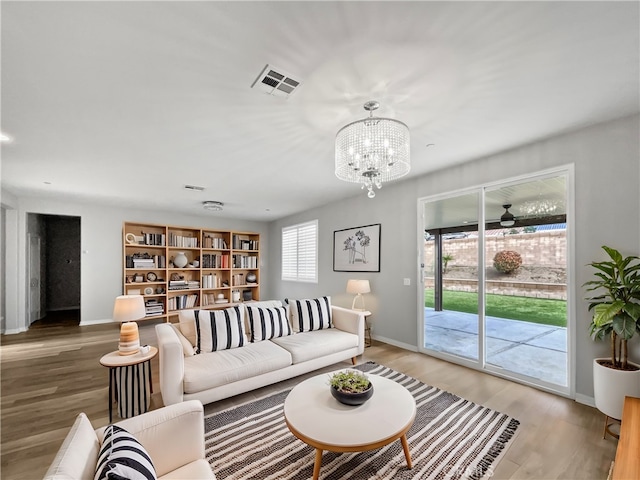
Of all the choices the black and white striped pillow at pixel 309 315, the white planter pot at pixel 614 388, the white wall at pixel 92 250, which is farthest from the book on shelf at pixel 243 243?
the white planter pot at pixel 614 388

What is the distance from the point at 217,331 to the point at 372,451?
5.91ft

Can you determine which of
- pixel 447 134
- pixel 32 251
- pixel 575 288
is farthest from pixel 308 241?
pixel 32 251

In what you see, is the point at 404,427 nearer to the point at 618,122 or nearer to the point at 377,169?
the point at 377,169

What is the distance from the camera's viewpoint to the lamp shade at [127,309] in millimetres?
2461

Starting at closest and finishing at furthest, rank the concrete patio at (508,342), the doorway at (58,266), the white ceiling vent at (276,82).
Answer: the white ceiling vent at (276,82) < the concrete patio at (508,342) < the doorway at (58,266)

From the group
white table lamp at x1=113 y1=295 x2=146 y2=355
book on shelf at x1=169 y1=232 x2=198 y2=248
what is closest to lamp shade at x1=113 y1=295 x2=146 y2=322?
white table lamp at x1=113 y1=295 x2=146 y2=355

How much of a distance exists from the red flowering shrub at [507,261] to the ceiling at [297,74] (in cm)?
121

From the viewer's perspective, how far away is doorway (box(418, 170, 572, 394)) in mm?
2875

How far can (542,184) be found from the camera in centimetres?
296

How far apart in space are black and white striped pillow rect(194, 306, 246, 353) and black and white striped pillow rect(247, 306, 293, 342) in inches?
8.0

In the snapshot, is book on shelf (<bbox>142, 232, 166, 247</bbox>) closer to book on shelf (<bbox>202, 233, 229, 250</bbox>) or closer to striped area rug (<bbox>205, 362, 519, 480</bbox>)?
book on shelf (<bbox>202, 233, 229, 250</bbox>)

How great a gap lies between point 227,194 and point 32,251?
4870 millimetres

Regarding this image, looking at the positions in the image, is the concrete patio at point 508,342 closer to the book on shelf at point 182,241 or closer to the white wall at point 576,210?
the white wall at point 576,210

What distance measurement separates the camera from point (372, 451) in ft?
6.36
